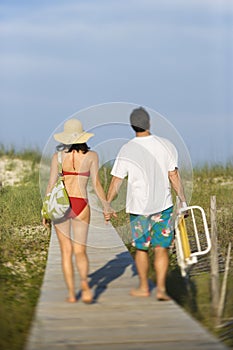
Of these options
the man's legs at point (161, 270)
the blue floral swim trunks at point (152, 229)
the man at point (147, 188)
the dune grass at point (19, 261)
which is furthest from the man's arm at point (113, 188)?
the dune grass at point (19, 261)

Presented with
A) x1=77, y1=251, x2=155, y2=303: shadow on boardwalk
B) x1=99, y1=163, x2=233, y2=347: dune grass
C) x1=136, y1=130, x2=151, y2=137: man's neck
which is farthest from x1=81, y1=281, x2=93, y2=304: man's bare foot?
x1=136, y1=130, x2=151, y2=137: man's neck

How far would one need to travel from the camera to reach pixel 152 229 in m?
6.57

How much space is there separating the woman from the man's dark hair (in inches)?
15.3

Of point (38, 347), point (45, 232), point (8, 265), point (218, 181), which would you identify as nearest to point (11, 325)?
point (38, 347)

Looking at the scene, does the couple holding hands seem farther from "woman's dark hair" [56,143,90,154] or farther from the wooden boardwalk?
the wooden boardwalk

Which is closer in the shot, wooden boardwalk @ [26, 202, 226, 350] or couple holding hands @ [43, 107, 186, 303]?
wooden boardwalk @ [26, 202, 226, 350]

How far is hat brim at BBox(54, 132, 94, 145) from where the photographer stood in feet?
20.7

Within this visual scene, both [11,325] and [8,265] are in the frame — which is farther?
[8,265]

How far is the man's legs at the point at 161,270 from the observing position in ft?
20.9

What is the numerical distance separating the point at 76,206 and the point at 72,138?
0.57 metres

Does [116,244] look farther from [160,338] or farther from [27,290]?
[160,338]

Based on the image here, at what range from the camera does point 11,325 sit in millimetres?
6109

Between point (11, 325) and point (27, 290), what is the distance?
1909 mm

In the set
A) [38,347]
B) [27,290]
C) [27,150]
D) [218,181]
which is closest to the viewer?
[38,347]
